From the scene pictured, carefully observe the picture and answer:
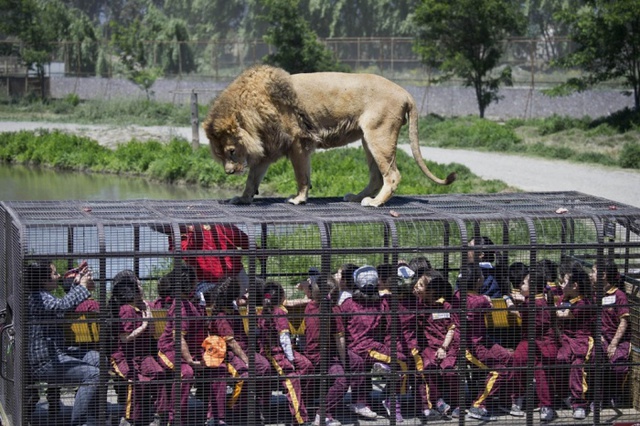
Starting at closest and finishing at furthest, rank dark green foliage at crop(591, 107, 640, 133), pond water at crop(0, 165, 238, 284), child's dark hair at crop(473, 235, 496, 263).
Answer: child's dark hair at crop(473, 235, 496, 263), pond water at crop(0, 165, 238, 284), dark green foliage at crop(591, 107, 640, 133)

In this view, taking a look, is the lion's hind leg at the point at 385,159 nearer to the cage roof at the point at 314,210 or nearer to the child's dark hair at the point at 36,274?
the cage roof at the point at 314,210

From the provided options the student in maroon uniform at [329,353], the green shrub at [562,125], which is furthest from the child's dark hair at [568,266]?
the green shrub at [562,125]

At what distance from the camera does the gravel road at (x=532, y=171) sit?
2067cm

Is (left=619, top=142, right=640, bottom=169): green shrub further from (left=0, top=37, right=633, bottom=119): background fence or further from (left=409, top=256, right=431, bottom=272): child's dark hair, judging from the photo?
(left=409, top=256, right=431, bottom=272): child's dark hair

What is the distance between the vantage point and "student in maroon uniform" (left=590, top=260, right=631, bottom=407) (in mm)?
8055

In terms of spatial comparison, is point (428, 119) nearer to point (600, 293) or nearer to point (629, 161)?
point (629, 161)

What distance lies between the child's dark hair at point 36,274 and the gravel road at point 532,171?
13048 millimetres

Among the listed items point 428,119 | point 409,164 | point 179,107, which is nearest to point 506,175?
point 409,164

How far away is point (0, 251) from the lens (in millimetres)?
8516

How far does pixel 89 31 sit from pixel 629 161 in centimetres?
3325

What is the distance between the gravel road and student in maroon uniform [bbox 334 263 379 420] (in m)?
11.4

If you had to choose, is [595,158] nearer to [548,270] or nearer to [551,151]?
[551,151]

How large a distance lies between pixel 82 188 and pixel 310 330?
644 inches

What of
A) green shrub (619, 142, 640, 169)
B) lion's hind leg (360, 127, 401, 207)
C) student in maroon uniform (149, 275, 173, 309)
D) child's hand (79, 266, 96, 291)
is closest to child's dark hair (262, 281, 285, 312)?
student in maroon uniform (149, 275, 173, 309)
